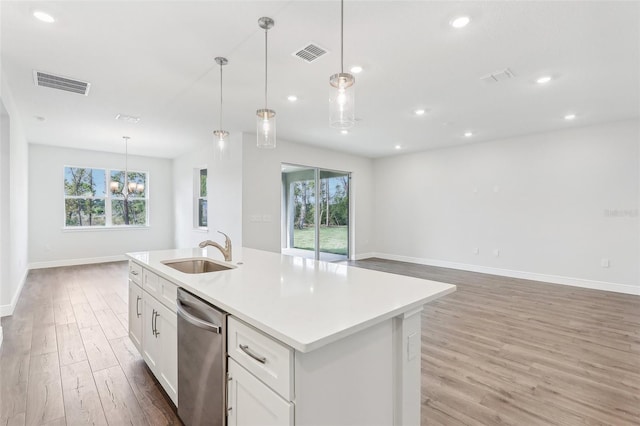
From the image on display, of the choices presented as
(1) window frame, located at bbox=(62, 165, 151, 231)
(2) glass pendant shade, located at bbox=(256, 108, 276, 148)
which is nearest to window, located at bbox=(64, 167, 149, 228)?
(1) window frame, located at bbox=(62, 165, 151, 231)

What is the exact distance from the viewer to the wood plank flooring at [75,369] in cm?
192

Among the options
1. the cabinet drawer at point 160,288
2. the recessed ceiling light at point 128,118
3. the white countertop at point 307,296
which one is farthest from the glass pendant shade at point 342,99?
the recessed ceiling light at point 128,118

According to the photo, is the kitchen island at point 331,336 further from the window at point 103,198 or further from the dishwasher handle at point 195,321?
the window at point 103,198

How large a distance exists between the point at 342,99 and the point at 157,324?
1936 millimetres

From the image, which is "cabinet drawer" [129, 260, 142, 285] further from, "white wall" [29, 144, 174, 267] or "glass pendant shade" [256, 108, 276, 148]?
"white wall" [29, 144, 174, 267]

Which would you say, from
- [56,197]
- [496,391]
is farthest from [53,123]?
[496,391]

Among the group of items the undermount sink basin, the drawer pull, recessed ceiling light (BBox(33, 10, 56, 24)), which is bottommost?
the drawer pull

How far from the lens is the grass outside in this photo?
6828 millimetres

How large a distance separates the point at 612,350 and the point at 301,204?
526 centimetres

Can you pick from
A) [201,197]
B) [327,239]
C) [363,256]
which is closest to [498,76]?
[327,239]

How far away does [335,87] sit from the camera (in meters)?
1.89

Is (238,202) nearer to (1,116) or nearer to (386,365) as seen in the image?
(1,116)

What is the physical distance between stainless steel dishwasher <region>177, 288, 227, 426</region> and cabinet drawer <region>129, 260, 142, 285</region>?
0.96 meters

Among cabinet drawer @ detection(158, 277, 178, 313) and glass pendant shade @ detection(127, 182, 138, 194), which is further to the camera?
glass pendant shade @ detection(127, 182, 138, 194)
